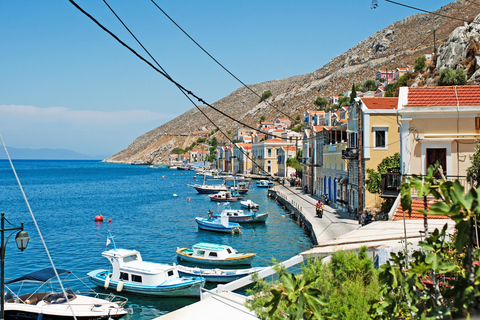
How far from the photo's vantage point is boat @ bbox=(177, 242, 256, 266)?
1017 inches

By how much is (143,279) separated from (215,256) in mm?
6125

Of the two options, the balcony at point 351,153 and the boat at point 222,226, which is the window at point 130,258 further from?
the balcony at point 351,153

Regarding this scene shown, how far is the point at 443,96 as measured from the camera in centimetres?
2005

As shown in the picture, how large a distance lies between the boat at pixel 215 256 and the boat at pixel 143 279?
181 inches

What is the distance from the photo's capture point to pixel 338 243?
1066 centimetres

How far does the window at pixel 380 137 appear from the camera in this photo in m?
28.8

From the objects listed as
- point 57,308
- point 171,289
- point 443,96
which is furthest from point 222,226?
point 443,96

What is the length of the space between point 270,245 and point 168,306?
12967mm

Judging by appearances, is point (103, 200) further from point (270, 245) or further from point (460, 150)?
point (460, 150)

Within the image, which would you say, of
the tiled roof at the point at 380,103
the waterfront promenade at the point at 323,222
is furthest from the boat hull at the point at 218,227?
the tiled roof at the point at 380,103

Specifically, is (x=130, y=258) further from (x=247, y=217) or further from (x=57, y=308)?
(x=247, y=217)

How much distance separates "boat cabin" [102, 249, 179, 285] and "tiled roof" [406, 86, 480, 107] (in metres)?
14.6

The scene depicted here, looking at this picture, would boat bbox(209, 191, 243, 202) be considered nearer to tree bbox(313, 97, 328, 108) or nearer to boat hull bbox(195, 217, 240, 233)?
boat hull bbox(195, 217, 240, 233)

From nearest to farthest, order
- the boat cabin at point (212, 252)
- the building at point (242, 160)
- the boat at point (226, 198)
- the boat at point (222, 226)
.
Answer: the boat cabin at point (212, 252)
the boat at point (222, 226)
the boat at point (226, 198)
the building at point (242, 160)
